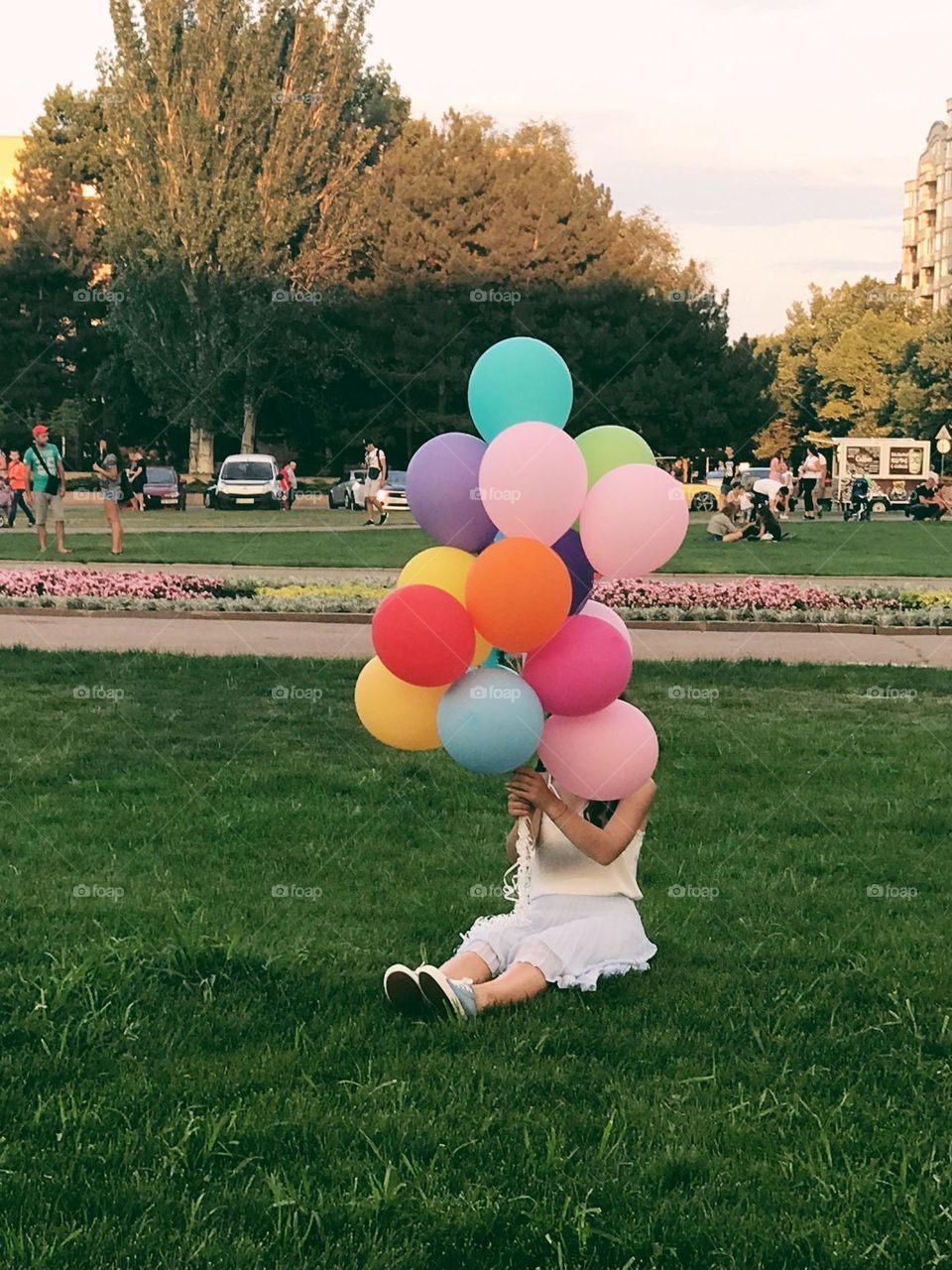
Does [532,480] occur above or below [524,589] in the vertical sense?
above

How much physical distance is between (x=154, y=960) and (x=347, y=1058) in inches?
38.2

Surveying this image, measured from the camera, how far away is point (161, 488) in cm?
4450

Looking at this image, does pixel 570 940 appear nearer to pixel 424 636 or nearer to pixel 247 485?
pixel 424 636

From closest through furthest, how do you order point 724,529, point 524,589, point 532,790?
point 524,589 < point 532,790 < point 724,529

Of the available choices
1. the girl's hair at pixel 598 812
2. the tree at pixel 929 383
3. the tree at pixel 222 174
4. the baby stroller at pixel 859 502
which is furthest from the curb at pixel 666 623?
the tree at pixel 929 383

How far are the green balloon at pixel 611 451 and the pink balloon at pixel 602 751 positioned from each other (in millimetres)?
687

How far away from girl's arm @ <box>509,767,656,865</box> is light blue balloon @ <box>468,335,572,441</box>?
1.02m

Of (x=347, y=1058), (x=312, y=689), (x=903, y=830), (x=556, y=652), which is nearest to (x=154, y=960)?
(x=347, y=1058)

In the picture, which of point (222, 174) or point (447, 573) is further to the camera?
point (222, 174)

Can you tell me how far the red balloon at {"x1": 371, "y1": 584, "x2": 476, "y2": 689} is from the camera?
14.2 feet

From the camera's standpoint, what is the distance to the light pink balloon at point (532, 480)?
14.3 ft

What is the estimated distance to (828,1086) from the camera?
13.5ft

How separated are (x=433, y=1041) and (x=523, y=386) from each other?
6.04 ft

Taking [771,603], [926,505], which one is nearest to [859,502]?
[926,505]
